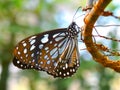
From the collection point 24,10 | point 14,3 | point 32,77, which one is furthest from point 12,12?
point 32,77

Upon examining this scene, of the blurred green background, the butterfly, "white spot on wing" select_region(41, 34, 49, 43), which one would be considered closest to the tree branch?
the butterfly

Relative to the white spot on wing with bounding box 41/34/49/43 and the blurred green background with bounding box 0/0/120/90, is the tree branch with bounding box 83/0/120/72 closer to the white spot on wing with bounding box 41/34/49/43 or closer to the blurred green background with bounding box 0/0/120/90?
the white spot on wing with bounding box 41/34/49/43

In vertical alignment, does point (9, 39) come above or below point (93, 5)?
above

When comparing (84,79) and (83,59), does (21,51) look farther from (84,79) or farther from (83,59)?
(84,79)

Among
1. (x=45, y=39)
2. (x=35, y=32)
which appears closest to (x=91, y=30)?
(x=45, y=39)

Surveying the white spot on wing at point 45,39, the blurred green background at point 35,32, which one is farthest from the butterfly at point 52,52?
the blurred green background at point 35,32

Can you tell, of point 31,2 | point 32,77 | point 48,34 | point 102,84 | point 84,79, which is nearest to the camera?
point 48,34

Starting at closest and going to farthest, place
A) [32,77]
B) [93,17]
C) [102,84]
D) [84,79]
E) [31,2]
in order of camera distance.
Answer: [93,17], [102,84], [84,79], [31,2], [32,77]
